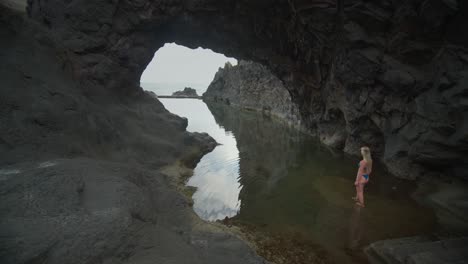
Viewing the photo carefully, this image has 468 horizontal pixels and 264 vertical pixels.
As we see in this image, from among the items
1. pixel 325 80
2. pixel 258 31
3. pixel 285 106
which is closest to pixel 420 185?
pixel 325 80

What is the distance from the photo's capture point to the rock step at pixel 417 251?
519 centimetres

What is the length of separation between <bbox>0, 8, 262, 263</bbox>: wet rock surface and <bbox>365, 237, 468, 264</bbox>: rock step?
2924 millimetres

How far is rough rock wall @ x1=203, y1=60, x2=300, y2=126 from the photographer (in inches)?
1362

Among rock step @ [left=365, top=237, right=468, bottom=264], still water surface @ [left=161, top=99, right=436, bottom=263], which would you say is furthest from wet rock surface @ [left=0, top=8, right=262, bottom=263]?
rock step @ [left=365, top=237, right=468, bottom=264]

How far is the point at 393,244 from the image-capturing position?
6062 mm

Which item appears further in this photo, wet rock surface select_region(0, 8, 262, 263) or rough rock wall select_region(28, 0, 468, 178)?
rough rock wall select_region(28, 0, 468, 178)

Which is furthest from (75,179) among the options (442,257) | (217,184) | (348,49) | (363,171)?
(348,49)

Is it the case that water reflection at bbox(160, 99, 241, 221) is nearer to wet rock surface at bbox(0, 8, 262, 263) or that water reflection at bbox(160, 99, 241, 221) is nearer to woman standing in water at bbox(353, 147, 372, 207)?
wet rock surface at bbox(0, 8, 262, 263)

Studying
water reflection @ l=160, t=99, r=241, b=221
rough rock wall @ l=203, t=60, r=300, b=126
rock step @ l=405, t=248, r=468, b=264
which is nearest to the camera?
rock step @ l=405, t=248, r=468, b=264

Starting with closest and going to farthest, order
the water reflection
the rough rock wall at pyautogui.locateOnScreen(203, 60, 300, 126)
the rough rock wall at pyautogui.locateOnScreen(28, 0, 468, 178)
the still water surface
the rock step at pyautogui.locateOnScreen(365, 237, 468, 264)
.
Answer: the rock step at pyautogui.locateOnScreen(365, 237, 468, 264)
the still water surface
the water reflection
the rough rock wall at pyautogui.locateOnScreen(28, 0, 468, 178)
the rough rock wall at pyautogui.locateOnScreen(203, 60, 300, 126)

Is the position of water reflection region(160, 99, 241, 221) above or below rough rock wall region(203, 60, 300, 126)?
below

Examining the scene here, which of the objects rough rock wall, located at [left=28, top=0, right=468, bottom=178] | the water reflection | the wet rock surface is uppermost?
rough rock wall, located at [left=28, top=0, right=468, bottom=178]

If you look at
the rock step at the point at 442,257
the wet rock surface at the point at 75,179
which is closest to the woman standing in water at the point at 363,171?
the rock step at the point at 442,257

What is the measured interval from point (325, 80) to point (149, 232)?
54.3ft
